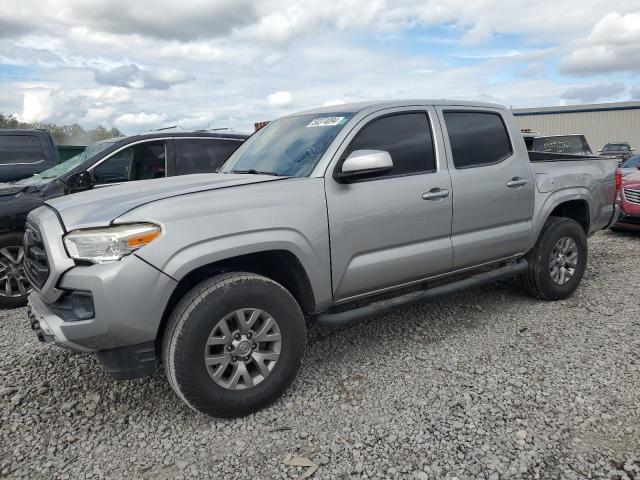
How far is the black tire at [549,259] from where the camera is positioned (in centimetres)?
441

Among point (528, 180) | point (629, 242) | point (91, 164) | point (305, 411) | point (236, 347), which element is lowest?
point (629, 242)

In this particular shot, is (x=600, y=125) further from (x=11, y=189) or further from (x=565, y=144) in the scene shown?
(x=11, y=189)

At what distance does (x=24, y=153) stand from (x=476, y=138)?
6.29m

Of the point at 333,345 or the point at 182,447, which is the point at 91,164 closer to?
the point at 333,345

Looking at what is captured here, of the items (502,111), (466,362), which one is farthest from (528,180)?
(466,362)

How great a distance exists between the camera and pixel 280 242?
9.16ft

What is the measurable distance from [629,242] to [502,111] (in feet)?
15.3

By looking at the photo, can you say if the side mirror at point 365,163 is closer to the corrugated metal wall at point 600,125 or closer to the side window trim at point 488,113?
the side window trim at point 488,113

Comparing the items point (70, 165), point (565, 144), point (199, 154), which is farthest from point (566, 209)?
point (565, 144)

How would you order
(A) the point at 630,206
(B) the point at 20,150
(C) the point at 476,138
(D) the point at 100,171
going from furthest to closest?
(A) the point at 630,206 < (B) the point at 20,150 < (D) the point at 100,171 < (C) the point at 476,138

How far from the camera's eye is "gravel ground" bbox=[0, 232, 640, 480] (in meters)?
2.42

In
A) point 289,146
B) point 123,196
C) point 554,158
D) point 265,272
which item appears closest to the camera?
point 123,196

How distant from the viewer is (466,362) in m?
3.44

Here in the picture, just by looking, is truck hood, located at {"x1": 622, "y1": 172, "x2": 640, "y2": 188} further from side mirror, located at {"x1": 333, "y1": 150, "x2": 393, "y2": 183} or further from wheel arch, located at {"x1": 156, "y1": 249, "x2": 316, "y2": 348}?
wheel arch, located at {"x1": 156, "y1": 249, "x2": 316, "y2": 348}
